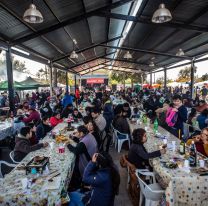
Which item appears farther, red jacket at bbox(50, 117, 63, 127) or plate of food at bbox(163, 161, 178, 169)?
red jacket at bbox(50, 117, 63, 127)

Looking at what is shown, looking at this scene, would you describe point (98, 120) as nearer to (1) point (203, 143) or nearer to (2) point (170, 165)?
(1) point (203, 143)

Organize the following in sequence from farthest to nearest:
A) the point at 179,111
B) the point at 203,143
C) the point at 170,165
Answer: the point at 179,111 → the point at 203,143 → the point at 170,165

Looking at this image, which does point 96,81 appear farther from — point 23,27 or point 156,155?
point 156,155

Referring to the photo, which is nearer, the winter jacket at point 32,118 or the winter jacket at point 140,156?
the winter jacket at point 140,156

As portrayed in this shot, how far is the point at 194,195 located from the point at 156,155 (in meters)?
0.79

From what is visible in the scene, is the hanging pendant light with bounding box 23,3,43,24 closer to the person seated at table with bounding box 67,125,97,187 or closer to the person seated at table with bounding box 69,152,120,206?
the person seated at table with bounding box 67,125,97,187

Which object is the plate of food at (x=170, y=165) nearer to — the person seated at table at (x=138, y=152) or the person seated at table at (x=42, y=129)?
the person seated at table at (x=138, y=152)

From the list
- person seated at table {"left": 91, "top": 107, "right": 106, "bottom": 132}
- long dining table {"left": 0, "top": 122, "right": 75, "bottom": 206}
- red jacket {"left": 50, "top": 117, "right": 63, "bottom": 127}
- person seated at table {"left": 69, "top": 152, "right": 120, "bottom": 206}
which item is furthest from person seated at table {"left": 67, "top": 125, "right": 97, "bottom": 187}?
red jacket {"left": 50, "top": 117, "right": 63, "bottom": 127}

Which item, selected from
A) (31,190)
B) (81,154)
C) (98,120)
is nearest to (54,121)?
(98,120)

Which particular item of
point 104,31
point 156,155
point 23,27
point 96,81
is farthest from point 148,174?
point 96,81

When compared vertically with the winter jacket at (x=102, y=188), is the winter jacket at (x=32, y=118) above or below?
above

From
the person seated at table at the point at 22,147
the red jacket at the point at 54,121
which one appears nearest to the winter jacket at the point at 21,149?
the person seated at table at the point at 22,147

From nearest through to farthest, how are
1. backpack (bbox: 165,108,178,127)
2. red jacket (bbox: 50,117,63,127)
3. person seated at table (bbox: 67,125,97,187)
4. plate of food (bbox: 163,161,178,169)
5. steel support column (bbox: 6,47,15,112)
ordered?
plate of food (bbox: 163,161,178,169)
person seated at table (bbox: 67,125,97,187)
backpack (bbox: 165,108,178,127)
red jacket (bbox: 50,117,63,127)
steel support column (bbox: 6,47,15,112)

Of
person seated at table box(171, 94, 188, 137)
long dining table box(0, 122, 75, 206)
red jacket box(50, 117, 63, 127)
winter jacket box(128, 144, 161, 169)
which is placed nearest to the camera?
long dining table box(0, 122, 75, 206)
